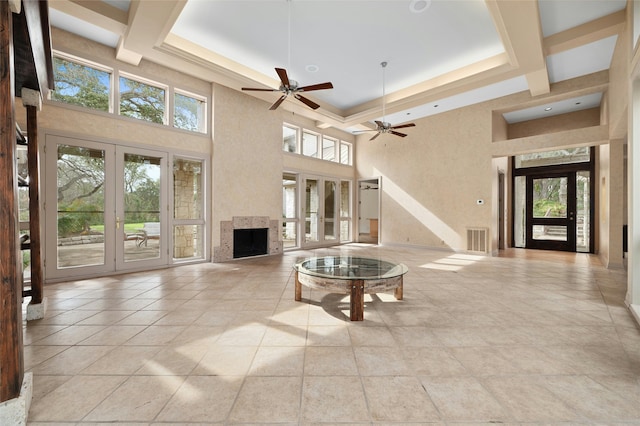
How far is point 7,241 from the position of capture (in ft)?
4.66

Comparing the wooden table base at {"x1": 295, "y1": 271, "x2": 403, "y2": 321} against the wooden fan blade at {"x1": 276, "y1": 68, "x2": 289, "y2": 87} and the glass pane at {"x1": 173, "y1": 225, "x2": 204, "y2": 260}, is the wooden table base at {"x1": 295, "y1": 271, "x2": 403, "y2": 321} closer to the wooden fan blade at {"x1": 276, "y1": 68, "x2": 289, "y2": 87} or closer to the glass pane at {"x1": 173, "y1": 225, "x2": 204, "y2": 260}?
the wooden fan blade at {"x1": 276, "y1": 68, "x2": 289, "y2": 87}

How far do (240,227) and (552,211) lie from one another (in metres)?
9.14

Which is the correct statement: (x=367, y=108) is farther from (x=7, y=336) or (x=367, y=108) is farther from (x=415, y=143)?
(x=7, y=336)

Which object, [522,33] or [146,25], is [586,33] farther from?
[146,25]

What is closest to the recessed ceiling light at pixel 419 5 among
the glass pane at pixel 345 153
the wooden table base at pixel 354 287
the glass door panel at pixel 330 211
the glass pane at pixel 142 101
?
the wooden table base at pixel 354 287

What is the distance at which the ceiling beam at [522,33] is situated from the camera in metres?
3.54

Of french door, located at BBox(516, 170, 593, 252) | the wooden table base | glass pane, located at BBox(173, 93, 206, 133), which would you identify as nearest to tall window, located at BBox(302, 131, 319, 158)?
glass pane, located at BBox(173, 93, 206, 133)

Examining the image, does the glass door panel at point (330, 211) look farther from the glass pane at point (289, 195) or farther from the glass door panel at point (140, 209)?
the glass door panel at point (140, 209)

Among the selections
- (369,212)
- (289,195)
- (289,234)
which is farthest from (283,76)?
(369,212)

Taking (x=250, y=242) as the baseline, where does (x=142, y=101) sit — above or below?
above

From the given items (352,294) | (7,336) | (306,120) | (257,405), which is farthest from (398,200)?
(7,336)

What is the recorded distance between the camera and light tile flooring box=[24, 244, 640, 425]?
61.6 inches

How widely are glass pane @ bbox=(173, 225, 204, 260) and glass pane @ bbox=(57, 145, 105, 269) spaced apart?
1236 mm

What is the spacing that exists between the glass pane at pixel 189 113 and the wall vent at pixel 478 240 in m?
7.12
